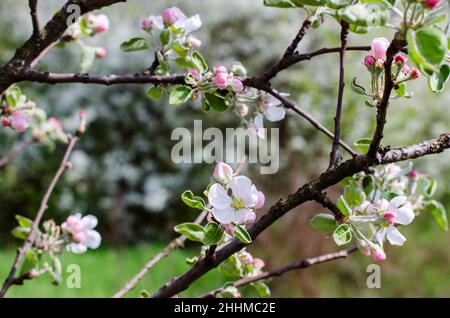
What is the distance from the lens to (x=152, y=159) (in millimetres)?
4918

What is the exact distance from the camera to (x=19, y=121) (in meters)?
0.72

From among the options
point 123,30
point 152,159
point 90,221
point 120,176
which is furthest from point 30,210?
point 90,221

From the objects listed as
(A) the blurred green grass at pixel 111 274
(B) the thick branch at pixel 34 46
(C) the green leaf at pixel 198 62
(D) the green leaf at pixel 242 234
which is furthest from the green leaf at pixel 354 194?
(A) the blurred green grass at pixel 111 274

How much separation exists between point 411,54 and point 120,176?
454cm

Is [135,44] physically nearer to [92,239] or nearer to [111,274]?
[92,239]

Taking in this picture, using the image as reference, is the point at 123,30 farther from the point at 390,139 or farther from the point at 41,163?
the point at 390,139

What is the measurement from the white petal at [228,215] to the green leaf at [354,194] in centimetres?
10

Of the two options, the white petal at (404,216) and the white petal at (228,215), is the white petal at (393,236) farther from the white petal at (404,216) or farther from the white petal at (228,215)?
the white petal at (228,215)

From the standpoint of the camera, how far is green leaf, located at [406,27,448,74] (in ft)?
1.27

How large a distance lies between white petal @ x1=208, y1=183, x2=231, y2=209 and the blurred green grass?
5.18 ft

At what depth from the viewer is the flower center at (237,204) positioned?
20.2 inches

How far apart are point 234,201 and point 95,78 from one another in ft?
0.78

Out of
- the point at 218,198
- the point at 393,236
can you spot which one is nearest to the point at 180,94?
the point at 218,198

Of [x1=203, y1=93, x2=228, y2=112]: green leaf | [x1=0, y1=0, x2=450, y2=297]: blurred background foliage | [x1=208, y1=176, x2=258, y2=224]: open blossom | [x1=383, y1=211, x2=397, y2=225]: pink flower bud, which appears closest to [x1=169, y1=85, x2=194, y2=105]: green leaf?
[x1=203, y1=93, x2=228, y2=112]: green leaf
